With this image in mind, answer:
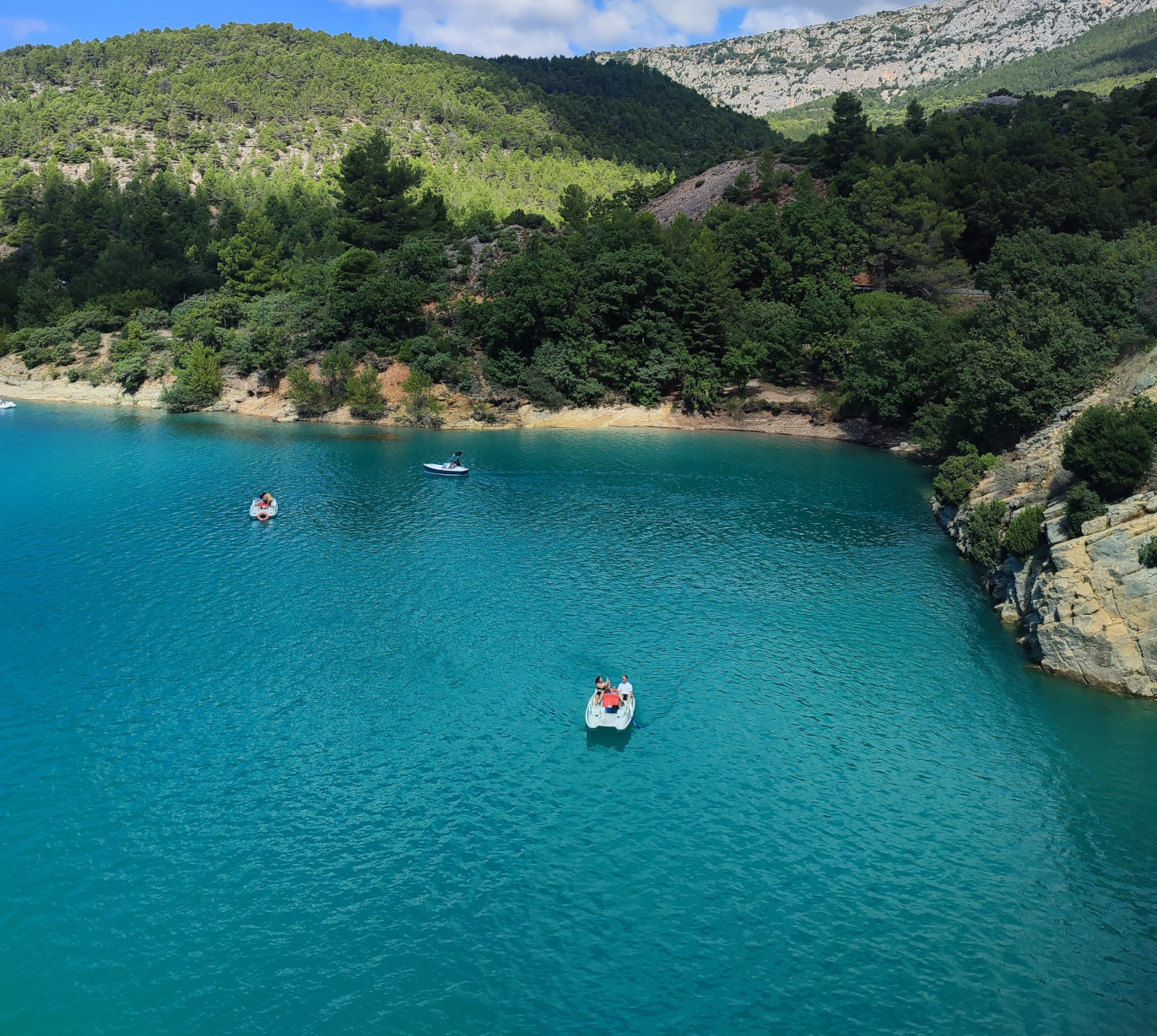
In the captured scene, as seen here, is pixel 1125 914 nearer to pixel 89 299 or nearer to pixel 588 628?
pixel 588 628

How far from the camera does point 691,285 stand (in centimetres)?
8550

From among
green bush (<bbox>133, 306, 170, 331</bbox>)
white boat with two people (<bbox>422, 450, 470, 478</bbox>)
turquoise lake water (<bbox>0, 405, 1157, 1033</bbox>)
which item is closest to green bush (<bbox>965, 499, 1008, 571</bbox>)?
turquoise lake water (<bbox>0, 405, 1157, 1033</bbox>)

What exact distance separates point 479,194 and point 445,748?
412 feet

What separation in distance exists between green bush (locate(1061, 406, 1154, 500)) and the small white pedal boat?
22984 millimetres

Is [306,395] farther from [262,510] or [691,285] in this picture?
[691,285]

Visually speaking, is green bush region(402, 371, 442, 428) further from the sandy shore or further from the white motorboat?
the white motorboat

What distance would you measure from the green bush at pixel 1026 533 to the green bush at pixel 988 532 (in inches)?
152

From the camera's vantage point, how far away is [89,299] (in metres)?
108

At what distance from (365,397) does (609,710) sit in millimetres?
64409

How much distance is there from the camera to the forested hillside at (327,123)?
520ft

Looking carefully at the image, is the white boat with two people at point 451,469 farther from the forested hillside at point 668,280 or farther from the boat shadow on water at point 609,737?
the boat shadow on water at point 609,737

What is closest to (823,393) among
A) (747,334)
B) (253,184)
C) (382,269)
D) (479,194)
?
(747,334)

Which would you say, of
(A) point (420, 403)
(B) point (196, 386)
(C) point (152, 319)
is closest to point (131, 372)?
(C) point (152, 319)

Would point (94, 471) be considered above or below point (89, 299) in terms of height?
below
